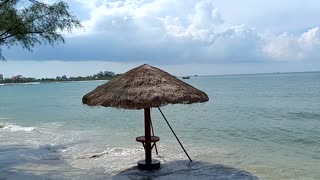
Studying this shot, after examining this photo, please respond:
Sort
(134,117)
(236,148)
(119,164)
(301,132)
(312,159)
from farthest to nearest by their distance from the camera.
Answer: (134,117) < (301,132) < (236,148) < (312,159) < (119,164)

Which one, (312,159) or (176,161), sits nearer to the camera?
(176,161)

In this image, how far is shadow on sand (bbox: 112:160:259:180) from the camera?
9.06 m

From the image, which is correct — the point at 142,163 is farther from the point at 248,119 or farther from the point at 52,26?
the point at 248,119

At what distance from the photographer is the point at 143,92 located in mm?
8992

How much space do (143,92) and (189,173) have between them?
2.19 meters

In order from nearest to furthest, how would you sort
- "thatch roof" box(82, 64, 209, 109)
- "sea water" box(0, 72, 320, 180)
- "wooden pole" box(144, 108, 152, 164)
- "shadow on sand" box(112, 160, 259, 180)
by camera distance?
1. "thatch roof" box(82, 64, 209, 109)
2. "shadow on sand" box(112, 160, 259, 180)
3. "wooden pole" box(144, 108, 152, 164)
4. "sea water" box(0, 72, 320, 180)

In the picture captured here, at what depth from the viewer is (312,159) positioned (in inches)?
466

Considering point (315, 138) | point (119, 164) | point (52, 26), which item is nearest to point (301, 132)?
point (315, 138)

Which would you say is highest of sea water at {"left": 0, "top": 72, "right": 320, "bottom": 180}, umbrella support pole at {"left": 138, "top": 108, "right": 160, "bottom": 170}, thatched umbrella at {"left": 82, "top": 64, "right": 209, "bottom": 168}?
thatched umbrella at {"left": 82, "top": 64, "right": 209, "bottom": 168}

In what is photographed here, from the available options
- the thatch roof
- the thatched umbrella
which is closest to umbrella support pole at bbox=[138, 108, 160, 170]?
the thatched umbrella

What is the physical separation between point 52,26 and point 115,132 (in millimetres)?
8527

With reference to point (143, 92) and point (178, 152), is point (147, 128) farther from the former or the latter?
point (178, 152)

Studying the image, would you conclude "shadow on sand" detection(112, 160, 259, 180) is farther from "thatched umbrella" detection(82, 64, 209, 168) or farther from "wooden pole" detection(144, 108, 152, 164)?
"wooden pole" detection(144, 108, 152, 164)

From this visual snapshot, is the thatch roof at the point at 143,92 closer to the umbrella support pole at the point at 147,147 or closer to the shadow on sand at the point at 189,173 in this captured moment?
the umbrella support pole at the point at 147,147
